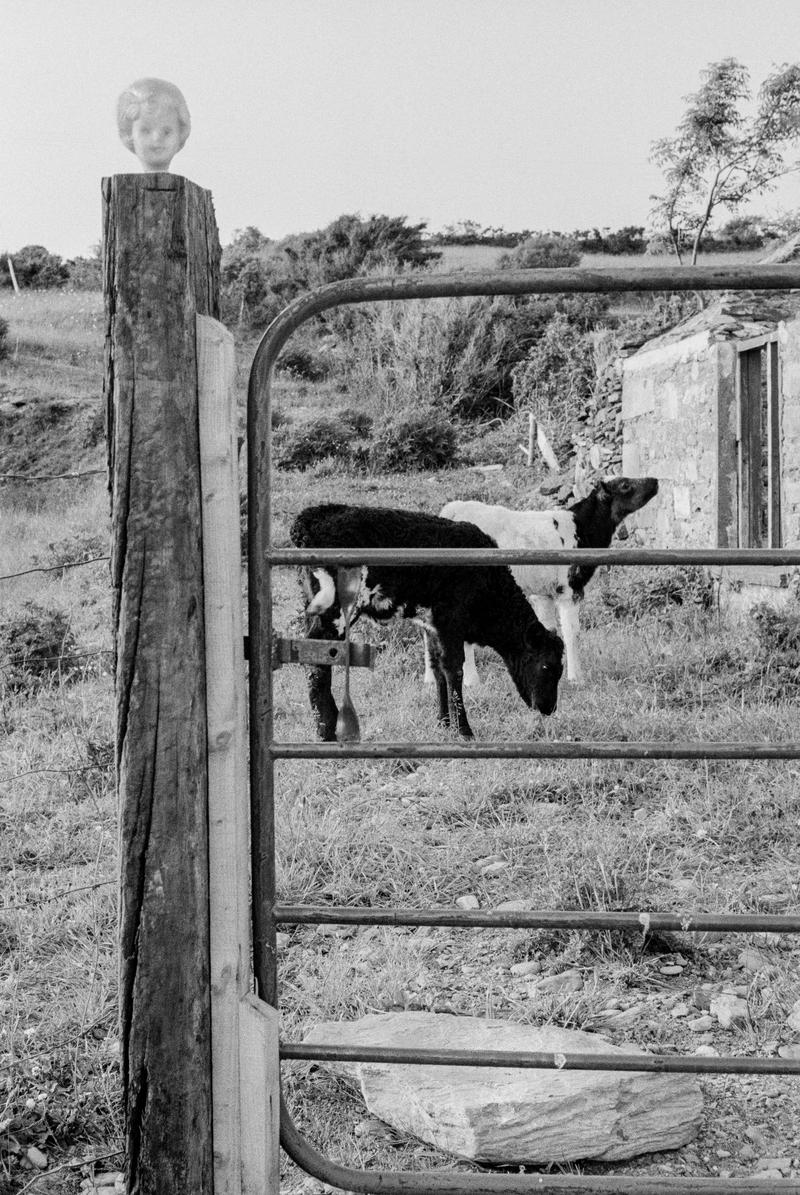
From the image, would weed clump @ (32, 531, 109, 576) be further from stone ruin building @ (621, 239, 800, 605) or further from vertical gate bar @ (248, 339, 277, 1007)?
vertical gate bar @ (248, 339, 277, 1007)

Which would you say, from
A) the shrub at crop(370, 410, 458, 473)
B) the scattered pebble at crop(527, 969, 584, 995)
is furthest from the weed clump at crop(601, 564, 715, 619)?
the shrub at crop(370, 410, 458, 473)

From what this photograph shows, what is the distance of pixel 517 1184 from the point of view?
1712 mm

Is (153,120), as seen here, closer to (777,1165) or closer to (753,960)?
(777,1165)

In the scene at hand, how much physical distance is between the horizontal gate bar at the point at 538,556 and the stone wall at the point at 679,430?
333 inches

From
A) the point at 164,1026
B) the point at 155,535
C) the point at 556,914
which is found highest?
the point at 155,535

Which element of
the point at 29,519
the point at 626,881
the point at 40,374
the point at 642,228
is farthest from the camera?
the point at 642,228

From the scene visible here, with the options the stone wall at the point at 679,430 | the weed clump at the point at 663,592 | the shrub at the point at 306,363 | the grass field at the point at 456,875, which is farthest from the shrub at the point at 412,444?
the grass field at the point at 456,875

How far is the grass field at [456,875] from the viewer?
8.09ft

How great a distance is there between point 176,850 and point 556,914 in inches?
23.0

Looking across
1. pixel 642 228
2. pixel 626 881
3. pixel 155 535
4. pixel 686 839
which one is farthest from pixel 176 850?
pixel 642 228

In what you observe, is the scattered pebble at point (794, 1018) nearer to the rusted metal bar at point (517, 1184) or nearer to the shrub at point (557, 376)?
the rusted metal bar at point (517, 1184)

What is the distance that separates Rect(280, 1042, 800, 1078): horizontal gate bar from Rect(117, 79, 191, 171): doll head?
1.37m

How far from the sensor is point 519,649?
621cm

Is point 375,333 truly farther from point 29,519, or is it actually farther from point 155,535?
point 155,535
